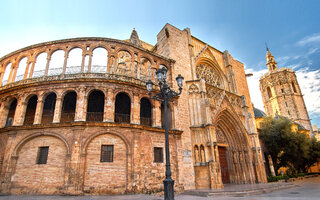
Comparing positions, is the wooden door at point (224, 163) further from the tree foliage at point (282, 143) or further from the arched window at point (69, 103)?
the arched window at point (69, 103)

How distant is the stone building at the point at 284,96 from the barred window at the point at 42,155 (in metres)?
47.4

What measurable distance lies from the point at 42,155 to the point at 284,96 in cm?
5290

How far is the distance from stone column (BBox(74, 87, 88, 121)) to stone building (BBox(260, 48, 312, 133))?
4552 cm

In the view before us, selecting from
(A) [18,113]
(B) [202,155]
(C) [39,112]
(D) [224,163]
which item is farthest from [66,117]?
(D) [224,163]

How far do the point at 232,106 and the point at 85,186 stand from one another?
45.7 ft

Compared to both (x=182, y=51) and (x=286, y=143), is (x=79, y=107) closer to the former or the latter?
(x=182, y=51)

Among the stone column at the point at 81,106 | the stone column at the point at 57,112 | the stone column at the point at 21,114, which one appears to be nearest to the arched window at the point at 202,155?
the stone column at the point at 81,106

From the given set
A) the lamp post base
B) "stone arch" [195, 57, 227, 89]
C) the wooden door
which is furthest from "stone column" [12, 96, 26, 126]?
the wooden door

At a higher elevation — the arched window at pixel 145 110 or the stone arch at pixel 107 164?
the arched window at pixel 145 110

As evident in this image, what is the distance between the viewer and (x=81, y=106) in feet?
37.8

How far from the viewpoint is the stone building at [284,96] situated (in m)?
44.2

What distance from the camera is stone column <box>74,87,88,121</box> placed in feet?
37.0

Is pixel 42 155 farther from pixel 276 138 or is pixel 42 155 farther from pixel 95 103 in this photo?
pixel 276 138

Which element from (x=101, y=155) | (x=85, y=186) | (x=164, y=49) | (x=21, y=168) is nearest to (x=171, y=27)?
(x=164, y=49)
